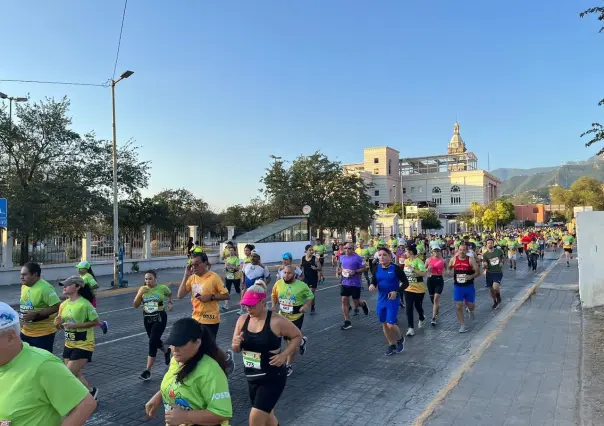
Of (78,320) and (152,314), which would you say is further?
(152,314)

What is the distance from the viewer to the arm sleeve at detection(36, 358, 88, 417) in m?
2.30

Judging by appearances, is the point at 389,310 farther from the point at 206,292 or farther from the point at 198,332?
the point at 198,332

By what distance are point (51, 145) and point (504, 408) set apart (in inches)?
898

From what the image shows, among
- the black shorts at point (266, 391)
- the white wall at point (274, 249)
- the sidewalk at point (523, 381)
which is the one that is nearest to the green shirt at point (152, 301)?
the black shorts at point (266, 391)

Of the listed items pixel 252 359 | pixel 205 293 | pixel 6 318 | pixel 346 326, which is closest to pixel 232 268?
pixel 346 326

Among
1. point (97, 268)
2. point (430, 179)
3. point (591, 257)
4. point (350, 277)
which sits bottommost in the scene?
point (97, 268)

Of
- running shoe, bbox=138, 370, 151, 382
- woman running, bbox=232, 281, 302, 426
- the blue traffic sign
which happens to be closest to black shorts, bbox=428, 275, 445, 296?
running shoe, bbox=138, 370, 151, 382

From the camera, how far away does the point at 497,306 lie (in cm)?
1235

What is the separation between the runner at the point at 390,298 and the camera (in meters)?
7.70

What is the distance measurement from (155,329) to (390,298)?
3.72 m

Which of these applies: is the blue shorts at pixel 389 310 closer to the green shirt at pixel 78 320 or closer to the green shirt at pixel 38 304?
the green shirt at pixel 78 320

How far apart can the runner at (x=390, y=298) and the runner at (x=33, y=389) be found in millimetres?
5923

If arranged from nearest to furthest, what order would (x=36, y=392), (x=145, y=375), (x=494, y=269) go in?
(x=36, y=392) < (x=145, y=375) < (x=494, y=269)

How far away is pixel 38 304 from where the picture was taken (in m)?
5.65
